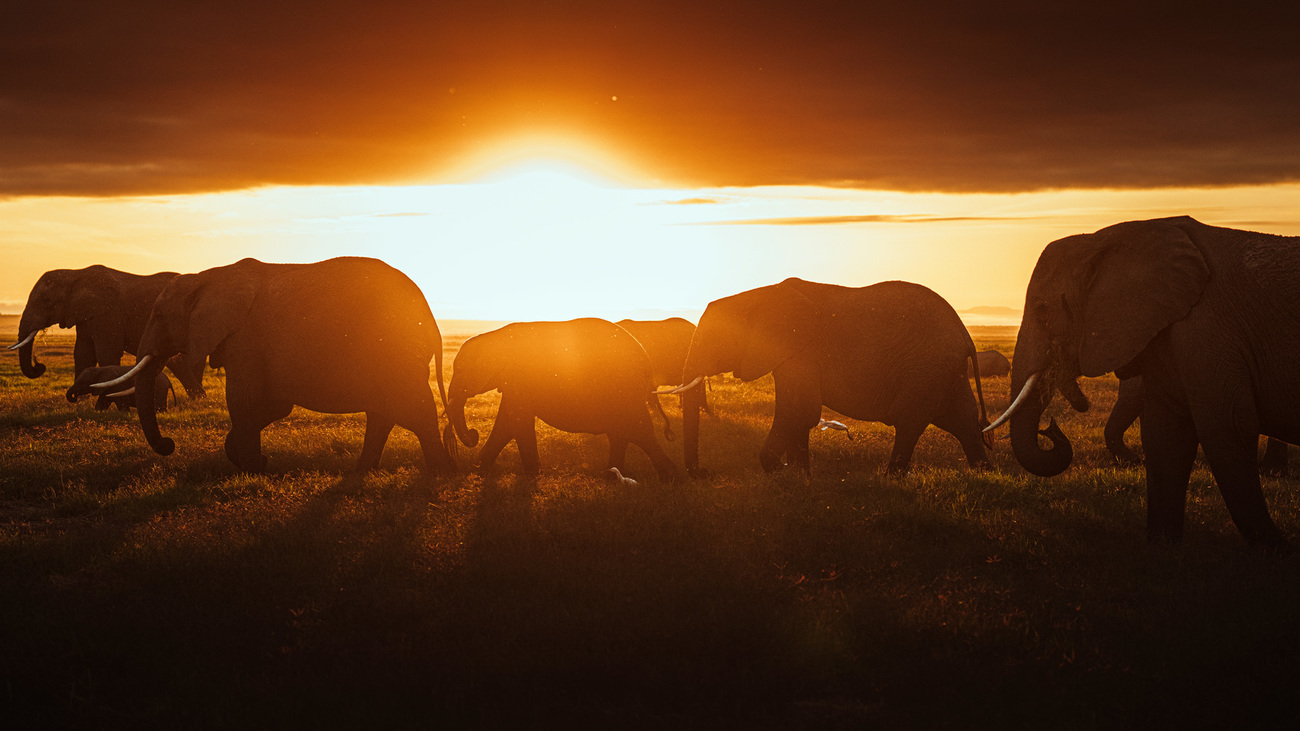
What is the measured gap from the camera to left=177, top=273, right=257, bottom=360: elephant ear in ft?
39.1

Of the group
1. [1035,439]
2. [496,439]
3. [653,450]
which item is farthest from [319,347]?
[1035,439]

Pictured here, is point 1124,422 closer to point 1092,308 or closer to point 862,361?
point 862,361

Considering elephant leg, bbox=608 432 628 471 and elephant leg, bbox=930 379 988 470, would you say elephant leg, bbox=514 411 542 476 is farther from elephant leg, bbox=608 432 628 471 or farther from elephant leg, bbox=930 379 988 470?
elephant leg, bbox=930 379 988 470

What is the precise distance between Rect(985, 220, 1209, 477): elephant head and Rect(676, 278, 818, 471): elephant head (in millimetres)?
3830

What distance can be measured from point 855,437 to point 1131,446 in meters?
4.52

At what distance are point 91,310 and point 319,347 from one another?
47.0 ft

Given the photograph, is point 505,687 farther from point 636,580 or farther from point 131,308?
point 131,308

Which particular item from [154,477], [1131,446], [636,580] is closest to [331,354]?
[154,477]

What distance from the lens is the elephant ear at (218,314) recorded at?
11922 millimetres

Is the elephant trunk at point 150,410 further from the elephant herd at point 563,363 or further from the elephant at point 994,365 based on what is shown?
the elephant at point 994,365

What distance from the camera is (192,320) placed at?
480 inches

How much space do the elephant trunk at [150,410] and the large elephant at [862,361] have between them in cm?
767

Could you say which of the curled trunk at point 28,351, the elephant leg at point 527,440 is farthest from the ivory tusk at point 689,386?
the curled trunk at point 28,351

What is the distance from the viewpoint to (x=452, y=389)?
1280 cm
